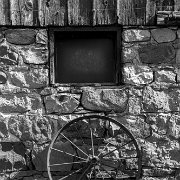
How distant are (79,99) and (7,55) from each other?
93cm

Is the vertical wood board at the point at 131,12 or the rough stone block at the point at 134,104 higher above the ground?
the vertical wood board at the point at 131,12

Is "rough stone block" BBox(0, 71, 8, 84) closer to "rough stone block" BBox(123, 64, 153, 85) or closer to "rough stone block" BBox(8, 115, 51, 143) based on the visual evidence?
"rough stone block" BBox(8, 115, 51, 143)

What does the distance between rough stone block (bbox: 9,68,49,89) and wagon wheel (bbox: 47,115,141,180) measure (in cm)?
60

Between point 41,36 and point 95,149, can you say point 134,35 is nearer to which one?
point 41,36

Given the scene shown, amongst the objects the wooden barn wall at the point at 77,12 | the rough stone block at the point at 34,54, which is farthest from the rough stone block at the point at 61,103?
the wooden barn wall at the point at 77,12

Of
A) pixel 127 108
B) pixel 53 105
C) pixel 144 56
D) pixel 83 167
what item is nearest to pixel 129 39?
pixel 144 56

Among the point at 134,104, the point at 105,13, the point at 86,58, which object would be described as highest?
the point at 105,13

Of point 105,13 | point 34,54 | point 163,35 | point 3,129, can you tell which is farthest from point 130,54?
point 3,129

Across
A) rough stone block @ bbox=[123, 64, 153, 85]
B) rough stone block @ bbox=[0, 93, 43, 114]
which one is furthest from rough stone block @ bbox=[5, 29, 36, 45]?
rough stone block @ bbox=[123, 64, 153, 85]

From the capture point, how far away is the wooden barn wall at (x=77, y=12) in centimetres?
359

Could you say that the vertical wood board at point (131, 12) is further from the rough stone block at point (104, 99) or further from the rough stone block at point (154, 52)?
the rough stone block at point (104, 99)

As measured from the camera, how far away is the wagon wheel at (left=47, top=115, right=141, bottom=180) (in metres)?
3.66

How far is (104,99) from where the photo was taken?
3.66 m

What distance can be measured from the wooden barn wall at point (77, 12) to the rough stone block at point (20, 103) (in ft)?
2.59
